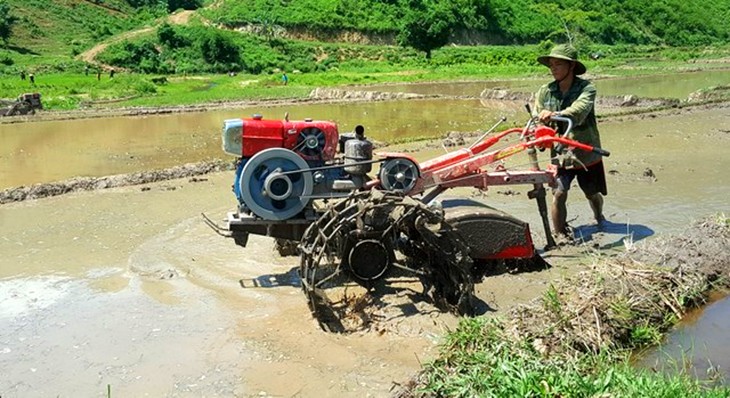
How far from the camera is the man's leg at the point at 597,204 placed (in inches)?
297

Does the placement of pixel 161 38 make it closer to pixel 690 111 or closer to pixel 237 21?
pixel 237 21

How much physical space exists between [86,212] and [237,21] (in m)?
57.1

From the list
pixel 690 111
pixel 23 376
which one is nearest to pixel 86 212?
pixel 23 376

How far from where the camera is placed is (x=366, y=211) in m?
5.30

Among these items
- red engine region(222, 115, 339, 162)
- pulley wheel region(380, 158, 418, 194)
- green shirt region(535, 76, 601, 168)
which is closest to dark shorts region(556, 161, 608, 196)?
green shirt region(535, 76, 601, 168)

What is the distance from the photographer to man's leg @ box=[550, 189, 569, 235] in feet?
23.1

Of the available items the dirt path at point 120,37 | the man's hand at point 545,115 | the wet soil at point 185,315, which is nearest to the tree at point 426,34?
the dirt path at point 120,37

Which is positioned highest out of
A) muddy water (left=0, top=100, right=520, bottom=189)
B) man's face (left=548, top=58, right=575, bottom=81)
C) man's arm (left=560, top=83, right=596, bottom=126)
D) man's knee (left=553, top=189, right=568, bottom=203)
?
man's face (left=548, top=58, right=575, bottom=81)

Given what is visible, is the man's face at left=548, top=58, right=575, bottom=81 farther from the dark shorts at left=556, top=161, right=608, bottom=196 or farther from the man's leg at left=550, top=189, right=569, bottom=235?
the man's leg at left=550, top=189, right=569, bottom=235

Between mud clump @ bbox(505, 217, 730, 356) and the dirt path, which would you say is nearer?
mud clump @ bbox(505, 217, 730, 356)

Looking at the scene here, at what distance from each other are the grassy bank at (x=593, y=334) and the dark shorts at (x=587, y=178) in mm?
1227

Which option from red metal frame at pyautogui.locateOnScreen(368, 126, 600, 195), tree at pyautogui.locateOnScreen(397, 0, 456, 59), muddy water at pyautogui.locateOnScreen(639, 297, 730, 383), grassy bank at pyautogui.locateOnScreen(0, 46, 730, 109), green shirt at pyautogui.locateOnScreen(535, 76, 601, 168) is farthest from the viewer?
tree at pyautogui.locateOnScreen(397, 0, 456, 59)

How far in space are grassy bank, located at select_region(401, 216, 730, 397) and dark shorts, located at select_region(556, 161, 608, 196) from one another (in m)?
1.23

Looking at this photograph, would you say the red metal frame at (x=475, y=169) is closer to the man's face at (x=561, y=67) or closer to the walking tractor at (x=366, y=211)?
the walking tractor at (x=366, y=211)
